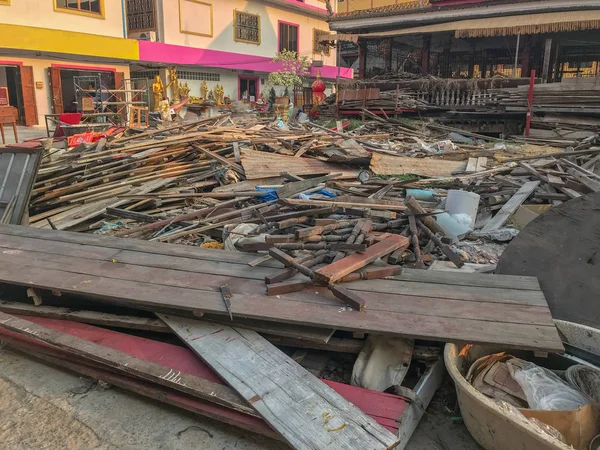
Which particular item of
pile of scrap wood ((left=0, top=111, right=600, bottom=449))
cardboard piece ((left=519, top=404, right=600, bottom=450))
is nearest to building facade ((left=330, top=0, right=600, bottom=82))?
pile of scrap wood ((left=0, top=111, right=600, bottom=449))

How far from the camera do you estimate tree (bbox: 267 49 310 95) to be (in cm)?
2767

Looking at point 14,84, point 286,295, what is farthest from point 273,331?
point 14,84

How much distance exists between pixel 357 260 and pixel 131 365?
1761 millimetres

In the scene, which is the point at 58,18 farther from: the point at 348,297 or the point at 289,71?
the point at 348,297

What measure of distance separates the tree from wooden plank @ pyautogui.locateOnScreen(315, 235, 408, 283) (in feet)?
81.2

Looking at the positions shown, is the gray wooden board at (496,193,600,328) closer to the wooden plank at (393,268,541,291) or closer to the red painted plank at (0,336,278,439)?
the wooden plank at (393,268,541,291)

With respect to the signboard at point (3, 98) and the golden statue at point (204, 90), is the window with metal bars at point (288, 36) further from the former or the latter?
the signboard at point (3, 98)

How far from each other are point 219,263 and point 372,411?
1.98 m

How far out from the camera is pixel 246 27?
29203 millimetres

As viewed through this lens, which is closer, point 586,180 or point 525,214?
point 525,214

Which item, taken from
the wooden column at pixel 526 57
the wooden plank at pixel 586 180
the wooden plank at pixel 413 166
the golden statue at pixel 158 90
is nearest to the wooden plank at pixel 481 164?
the wooden plank at pixel 413 166

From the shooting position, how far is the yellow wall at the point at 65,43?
56.5 ft

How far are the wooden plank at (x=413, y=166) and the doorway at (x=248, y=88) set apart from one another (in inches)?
816

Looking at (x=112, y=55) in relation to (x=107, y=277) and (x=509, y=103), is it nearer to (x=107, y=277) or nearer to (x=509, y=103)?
(x=509, y=103)
